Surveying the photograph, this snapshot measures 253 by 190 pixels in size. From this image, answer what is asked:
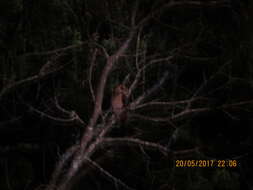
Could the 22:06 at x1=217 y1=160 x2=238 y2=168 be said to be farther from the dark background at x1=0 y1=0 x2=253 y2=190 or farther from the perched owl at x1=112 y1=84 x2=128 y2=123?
the perched owl at x1=112 y1=84 x2=128 y2=123

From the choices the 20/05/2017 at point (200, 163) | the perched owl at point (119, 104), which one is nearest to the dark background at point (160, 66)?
the 20/05/2017 at point (200, 163)

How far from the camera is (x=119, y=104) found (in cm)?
350

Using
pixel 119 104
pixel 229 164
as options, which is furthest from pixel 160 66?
pixel 229 164

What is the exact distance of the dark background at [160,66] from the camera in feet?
14.5

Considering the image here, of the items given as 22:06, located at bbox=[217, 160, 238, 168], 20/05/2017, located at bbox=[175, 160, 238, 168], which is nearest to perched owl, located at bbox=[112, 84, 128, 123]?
20/05/2017, located at bbox=[175, 160, 238, 168]

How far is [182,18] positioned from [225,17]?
79 cm

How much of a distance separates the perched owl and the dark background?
31.9 inches

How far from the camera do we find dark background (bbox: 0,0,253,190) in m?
4.41

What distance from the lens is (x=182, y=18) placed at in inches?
202

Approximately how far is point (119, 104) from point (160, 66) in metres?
1.97

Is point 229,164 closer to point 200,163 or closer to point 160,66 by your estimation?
point 200,163

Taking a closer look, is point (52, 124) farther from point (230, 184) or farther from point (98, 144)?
point (230, 184)

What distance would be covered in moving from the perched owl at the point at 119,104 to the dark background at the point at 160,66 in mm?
810

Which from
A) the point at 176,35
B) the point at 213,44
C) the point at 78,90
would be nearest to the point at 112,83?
the point at 78,90
